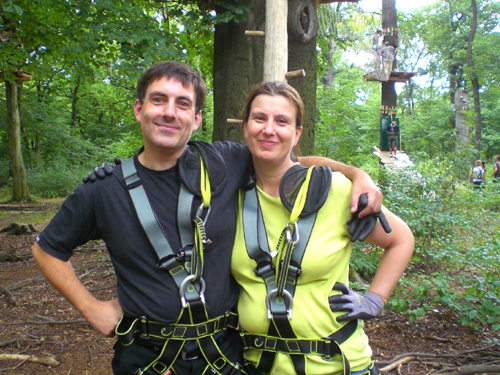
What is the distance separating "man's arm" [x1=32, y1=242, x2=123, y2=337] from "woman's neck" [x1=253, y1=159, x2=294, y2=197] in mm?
903

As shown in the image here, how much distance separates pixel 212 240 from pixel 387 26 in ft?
46.3

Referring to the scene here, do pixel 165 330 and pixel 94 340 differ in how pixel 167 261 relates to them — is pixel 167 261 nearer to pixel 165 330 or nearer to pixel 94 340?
pixel 165 330

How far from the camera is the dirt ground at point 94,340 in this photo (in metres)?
3.82

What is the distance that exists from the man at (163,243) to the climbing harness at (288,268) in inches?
5.6

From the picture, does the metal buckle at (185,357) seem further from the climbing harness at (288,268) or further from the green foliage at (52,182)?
the green foliage at (52,182)

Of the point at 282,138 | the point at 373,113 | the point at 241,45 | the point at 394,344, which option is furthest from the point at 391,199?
the point at 373,113

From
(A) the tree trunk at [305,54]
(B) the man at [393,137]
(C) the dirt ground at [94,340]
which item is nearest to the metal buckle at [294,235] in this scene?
(C) the dirt ground at [94,340]

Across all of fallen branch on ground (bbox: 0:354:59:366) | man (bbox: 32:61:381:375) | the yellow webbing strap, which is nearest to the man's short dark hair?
man (bbox: 32:61:381:375)

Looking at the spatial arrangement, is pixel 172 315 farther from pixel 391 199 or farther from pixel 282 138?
pixel 391 199

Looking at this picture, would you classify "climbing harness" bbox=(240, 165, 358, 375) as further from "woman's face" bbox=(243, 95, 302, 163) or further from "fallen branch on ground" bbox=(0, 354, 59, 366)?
"fallen branch on ground" bbox=(0, 354, 59, 366)

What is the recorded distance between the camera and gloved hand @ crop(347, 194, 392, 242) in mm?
1933

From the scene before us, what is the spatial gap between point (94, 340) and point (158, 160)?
3.03 meters

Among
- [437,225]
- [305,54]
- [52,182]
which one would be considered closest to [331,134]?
[305,54]

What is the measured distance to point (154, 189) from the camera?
206 cm
